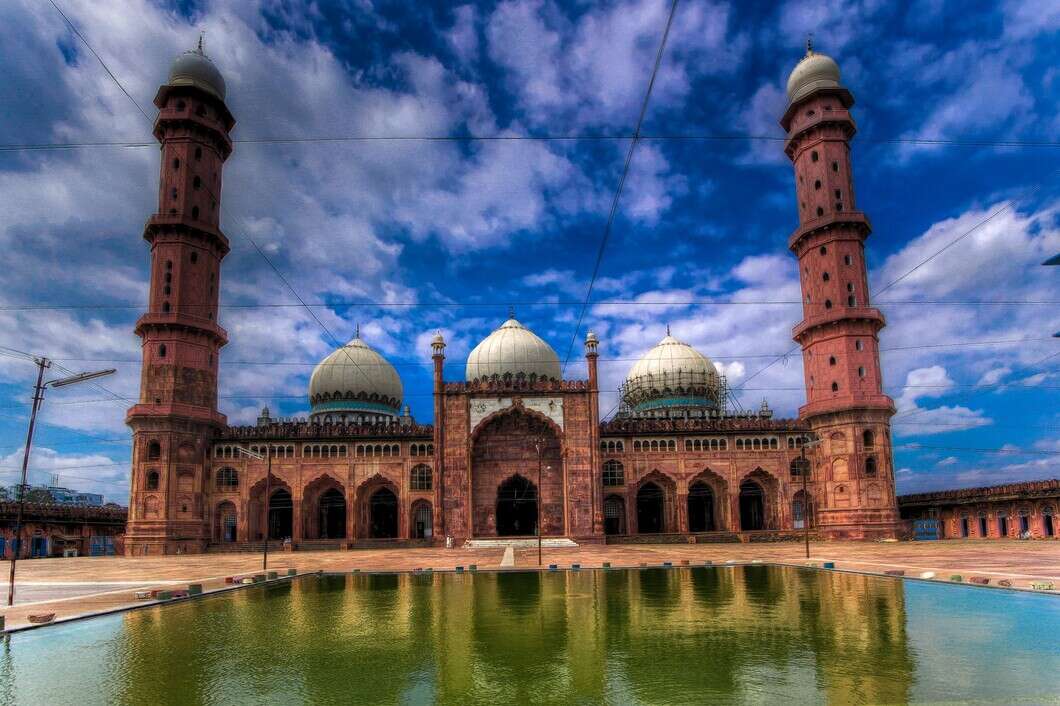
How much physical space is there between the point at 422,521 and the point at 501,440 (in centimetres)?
850

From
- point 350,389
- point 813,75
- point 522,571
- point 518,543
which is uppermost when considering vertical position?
point 813,75

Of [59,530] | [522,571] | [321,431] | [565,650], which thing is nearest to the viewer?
[565,650]

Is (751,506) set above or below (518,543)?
above

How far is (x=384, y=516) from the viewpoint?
57.1 m

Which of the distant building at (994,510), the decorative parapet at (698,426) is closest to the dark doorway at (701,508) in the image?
the decorative parapet at (698,426)

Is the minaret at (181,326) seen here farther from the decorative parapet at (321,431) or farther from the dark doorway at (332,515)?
the dark doorway at (332,515)

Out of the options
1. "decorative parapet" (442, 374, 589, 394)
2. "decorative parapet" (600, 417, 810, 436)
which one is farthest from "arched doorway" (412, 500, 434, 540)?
"decorative parapet" (600, 417, 810, 436)

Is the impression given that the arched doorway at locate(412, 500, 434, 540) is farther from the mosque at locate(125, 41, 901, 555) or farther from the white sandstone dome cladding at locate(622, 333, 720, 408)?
the white sandstone dome cladding at locate(622, 333, 720, 408)

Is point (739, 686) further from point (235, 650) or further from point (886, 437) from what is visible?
point (886, 437)

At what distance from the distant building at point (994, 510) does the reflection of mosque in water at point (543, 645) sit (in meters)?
36.0

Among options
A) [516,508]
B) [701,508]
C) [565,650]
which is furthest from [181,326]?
[565,650]

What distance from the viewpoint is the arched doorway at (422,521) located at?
172 ft

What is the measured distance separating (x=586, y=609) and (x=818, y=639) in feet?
18.2

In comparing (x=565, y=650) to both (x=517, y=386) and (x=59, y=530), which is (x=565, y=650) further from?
(x=59, y=530)
